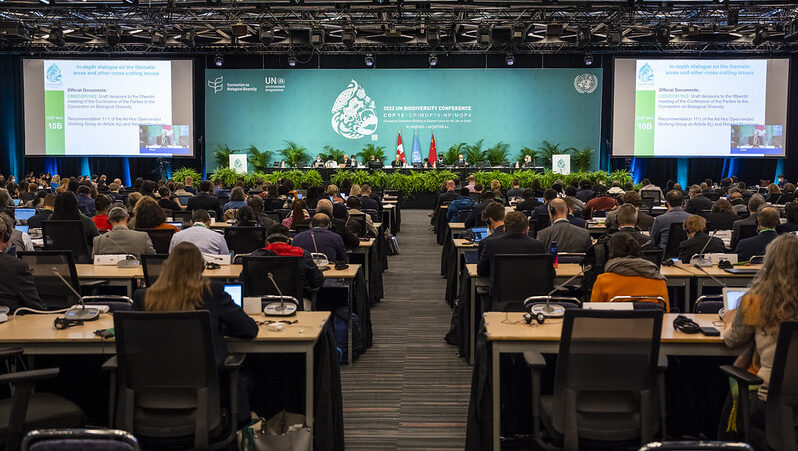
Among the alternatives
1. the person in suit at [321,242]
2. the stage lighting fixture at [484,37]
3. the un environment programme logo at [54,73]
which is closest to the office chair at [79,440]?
the person in suit at [321,242]

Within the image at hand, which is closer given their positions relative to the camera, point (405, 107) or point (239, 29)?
point (239, 29)

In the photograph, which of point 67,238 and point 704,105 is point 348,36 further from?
point 67,238

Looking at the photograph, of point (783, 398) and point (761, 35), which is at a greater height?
point (761, 35)

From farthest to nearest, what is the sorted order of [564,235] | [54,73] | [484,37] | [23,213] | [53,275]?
[54,73]
[484,37]
[23,213]
[564,235]
[53,275]

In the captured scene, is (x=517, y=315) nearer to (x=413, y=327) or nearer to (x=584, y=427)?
(x=584, y=427)

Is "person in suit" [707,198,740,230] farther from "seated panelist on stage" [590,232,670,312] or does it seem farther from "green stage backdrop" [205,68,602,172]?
"green stage backdrop" [205,68,602,172]

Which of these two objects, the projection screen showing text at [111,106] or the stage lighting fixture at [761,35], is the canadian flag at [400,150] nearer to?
the projection screen showing text at [111,106]

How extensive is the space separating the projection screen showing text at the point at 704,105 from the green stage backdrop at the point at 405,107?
1.32 m

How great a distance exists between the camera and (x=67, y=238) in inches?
319

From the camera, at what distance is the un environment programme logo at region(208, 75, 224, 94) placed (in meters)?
23.3

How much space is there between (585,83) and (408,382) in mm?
18296

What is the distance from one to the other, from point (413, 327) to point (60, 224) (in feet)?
11.7

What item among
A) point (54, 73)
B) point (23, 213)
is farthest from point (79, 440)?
point (54, 73)

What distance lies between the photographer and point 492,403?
427 centimetres
